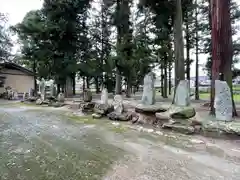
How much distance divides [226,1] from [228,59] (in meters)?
1.72

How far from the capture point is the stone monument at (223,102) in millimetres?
4543

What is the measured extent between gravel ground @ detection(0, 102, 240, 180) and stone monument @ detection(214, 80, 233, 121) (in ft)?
2.31

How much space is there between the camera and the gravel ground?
2.55 m

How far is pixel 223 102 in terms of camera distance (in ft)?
15.0

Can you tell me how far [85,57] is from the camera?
15.3 metres

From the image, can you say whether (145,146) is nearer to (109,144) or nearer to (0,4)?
(109,144)

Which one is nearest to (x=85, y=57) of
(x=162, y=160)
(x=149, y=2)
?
(x=149, y=2)

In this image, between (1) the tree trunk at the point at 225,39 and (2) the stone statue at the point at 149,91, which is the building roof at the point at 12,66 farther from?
(1) the tree trunk at the point at 225,39

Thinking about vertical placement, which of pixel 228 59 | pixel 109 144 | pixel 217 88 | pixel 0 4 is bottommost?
pixel 109 144

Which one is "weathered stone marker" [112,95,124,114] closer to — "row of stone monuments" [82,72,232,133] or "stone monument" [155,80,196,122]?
"row of stone monuments" [82,72,232,133]

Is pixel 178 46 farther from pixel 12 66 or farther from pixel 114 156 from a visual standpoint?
pixel 12 66

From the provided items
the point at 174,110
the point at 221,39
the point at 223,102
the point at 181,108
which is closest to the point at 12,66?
the point at 174,110


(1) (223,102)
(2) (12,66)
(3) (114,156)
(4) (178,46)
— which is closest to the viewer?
(3) (114,156)

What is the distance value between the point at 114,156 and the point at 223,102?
2.97 m
